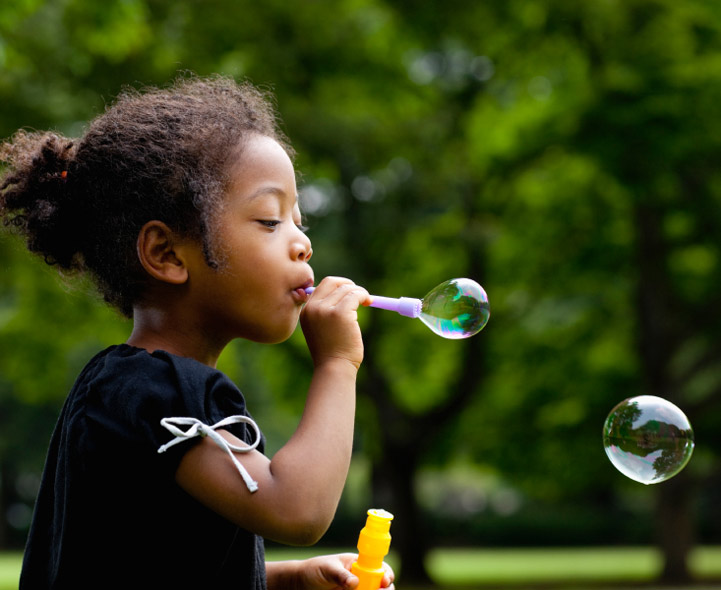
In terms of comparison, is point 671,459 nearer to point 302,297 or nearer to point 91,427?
point 302,297

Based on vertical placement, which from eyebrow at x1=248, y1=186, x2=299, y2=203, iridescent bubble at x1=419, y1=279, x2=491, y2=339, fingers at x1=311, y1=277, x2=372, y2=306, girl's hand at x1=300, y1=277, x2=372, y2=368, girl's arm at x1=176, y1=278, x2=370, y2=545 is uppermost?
iridescent bubble at x1=419, y1=279, x2=491, y2=339

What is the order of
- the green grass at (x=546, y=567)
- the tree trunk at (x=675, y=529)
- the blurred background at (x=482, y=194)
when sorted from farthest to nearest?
the green grass at (x=546, y=567) → the tree trunk at (x=675, y=529) → the blurred background at (x=482, y=194)

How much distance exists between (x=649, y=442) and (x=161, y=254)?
2.09 meters

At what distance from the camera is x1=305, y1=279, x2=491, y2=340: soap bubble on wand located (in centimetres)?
259

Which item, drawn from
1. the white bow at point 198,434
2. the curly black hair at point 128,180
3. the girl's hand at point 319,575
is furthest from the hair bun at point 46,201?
the girl's hand at point 319,575

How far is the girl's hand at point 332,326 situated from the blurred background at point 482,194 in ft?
24.5

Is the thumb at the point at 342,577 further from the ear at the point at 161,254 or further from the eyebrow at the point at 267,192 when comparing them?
the eyebrow at the point at 267,192

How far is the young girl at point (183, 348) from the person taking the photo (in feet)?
5.55

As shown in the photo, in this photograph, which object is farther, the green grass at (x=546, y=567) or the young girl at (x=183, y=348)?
the green grass at (x=546, y=567)

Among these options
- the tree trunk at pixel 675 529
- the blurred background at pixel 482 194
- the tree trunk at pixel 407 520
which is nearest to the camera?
the blurred background at pixel 482 194

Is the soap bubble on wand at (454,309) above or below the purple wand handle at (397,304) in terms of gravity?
above

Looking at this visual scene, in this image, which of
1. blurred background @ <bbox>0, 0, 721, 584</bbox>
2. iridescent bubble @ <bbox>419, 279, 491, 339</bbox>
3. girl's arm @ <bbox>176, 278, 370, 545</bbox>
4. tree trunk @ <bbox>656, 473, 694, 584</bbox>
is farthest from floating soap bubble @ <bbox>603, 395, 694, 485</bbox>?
tree trunk @ <bbox>656, 473, 694, 584</bbox>

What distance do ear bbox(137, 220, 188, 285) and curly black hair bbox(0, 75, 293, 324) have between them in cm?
2

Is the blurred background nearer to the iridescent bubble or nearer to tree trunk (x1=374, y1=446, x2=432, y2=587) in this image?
tree trunk (x1=374, y1=446, x2=432, y2=587)
